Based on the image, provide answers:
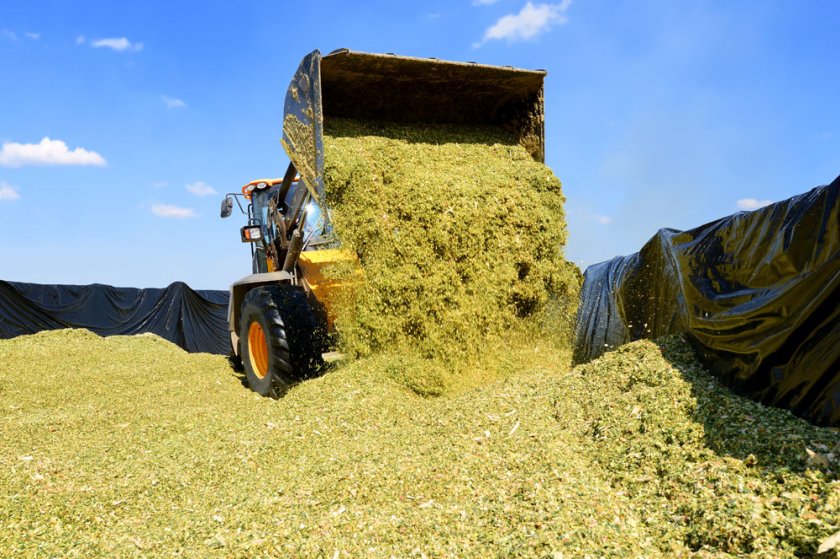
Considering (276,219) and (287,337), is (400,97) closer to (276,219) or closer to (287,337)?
(276,219)

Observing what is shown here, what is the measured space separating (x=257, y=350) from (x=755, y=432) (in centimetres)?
478

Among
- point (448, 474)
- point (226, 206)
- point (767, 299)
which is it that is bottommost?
point (448, 474)

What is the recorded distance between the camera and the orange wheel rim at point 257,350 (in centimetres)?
647

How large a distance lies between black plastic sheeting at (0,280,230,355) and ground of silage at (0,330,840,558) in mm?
8478

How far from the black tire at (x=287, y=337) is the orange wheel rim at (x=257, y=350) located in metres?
0.26

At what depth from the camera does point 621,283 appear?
5.81 meters

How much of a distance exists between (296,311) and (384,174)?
5.02 ft

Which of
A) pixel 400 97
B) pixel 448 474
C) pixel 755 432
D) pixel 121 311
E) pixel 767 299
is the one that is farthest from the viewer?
pixel 121 311

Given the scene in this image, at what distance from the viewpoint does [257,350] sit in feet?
21.7

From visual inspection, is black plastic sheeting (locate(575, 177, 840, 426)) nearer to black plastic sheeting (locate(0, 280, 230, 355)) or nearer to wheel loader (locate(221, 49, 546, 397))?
wheel loader (locate(221, 49, 546, 397))

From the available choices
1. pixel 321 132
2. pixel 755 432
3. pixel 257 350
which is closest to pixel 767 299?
pixel 755 432

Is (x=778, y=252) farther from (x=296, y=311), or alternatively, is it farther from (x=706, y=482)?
(x=296, y=311)

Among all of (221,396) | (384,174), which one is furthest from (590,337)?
(221,396)

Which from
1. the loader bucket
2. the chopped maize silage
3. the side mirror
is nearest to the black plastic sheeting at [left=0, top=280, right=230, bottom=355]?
the side mirror
